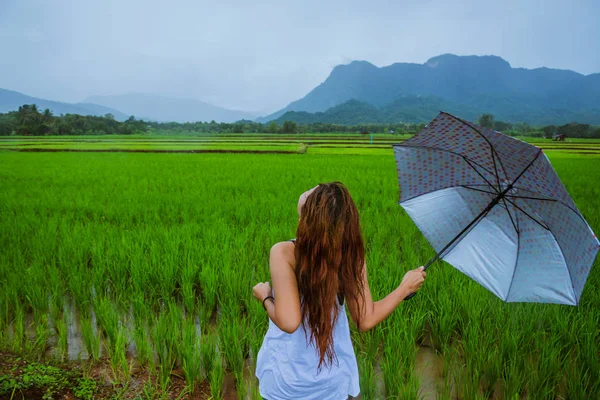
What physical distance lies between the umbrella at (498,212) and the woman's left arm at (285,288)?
0.52 m

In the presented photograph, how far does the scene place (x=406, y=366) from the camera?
6.57ft

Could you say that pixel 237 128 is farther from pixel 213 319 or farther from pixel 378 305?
pixel 378 305

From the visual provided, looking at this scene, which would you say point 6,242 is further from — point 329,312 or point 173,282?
point 329,312

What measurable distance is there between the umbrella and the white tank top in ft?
1.31

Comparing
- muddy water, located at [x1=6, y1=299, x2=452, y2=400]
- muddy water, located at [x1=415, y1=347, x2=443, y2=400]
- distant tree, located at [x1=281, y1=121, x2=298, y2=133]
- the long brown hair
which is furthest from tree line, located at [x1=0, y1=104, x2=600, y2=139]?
the long brown hair

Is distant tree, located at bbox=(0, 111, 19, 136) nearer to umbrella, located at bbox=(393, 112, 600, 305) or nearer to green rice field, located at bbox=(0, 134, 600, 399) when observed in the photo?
green rice field, located at bbox=(0, 134, 600, 399)

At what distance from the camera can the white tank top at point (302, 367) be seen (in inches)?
42.9

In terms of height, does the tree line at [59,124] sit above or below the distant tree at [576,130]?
above

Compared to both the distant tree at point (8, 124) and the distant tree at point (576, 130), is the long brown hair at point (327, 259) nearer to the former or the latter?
→ the distant tree at point (8, 124)

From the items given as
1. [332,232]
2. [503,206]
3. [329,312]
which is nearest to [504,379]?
[503,206]

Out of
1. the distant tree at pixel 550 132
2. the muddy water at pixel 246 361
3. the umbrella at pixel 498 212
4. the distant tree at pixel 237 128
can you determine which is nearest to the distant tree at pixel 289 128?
the distant tree at pixel 237 128

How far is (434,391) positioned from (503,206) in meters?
1.09

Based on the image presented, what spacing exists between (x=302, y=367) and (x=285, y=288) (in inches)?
11.3

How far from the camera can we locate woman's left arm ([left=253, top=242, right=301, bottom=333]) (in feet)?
3.18
